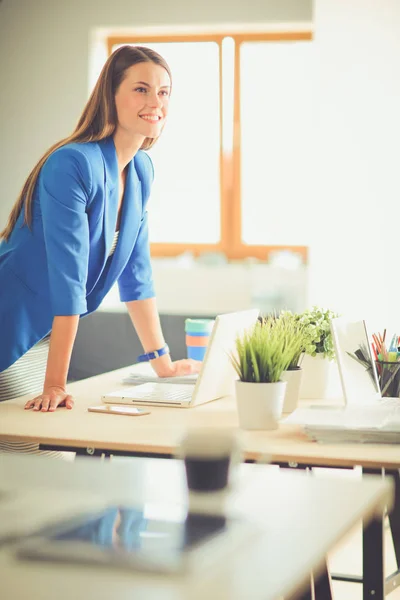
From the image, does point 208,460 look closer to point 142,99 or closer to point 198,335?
point 142,99

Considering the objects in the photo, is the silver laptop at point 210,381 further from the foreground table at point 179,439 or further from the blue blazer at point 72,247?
the blue blazer at point 72,247

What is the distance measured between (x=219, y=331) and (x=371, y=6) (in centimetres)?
293

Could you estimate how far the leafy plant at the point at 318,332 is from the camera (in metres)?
2.44

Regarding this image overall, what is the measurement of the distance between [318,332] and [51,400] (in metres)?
0.71

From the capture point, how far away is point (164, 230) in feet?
18.6

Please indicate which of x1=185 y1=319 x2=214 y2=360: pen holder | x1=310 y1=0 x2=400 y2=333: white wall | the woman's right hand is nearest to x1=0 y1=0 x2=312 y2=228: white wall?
x1=310 y1=0 x2=400 y2=333: white wall

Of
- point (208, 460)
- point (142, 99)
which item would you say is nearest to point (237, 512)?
point (208, 460)

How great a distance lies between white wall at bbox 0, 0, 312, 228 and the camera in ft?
17.6

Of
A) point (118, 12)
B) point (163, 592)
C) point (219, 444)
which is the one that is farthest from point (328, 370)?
point (118, 12)

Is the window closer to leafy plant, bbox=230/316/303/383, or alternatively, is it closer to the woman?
the woman

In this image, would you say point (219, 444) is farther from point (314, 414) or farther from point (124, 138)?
point (124, 138)

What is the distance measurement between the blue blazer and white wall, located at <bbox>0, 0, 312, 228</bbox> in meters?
2.92

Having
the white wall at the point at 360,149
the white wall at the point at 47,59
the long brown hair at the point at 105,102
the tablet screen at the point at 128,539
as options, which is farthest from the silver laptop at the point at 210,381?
the white wall at the point at 47,59

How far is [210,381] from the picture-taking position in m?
2.37
